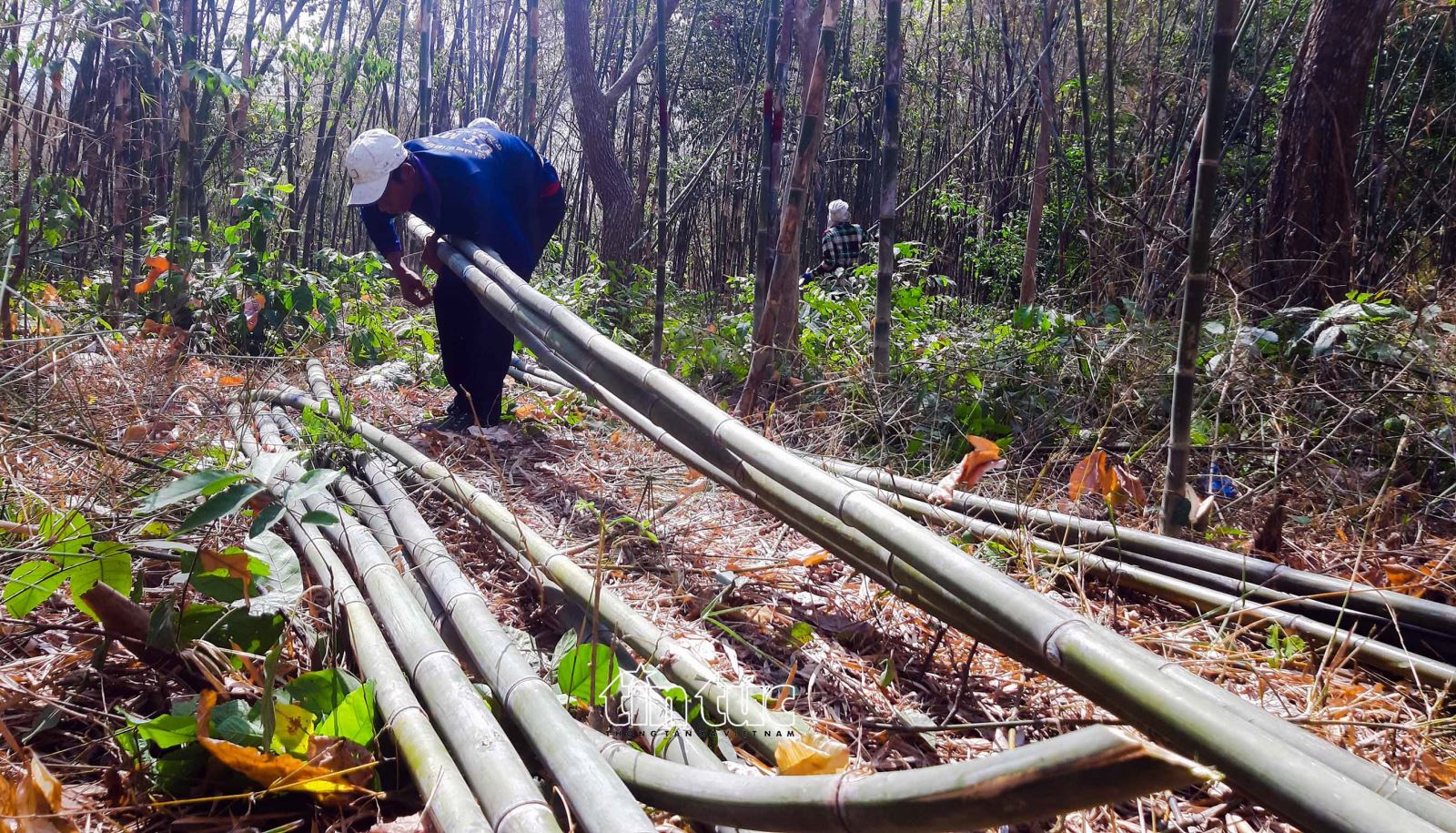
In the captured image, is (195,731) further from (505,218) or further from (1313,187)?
(1313,187)

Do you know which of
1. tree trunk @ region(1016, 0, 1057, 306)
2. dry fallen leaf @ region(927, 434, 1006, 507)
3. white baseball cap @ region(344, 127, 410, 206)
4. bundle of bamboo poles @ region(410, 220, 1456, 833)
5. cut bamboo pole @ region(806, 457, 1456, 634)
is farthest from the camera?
tree trunk @ region(1016, 0, 1057, 306)

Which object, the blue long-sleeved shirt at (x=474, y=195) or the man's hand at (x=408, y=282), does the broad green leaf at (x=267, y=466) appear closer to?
the blue long-sleeved shirt at (x=474, y=195)

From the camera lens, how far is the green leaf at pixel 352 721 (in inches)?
43.3

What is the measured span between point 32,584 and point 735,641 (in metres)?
1.13

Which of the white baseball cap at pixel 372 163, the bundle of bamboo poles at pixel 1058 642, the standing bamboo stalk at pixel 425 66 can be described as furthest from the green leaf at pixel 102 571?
the standing bamboo stalk at pixel 425 66

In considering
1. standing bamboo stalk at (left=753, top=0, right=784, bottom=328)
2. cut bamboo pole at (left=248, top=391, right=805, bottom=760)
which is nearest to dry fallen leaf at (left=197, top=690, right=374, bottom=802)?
cut bamboo pole at (left=248, top=391, right=805, bottom=760)

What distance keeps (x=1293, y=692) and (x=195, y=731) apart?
67.7 inches

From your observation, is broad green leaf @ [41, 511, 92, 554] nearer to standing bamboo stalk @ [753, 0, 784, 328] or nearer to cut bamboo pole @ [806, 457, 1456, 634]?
cut bamboo pole @ [806, 457, 1456, 634]

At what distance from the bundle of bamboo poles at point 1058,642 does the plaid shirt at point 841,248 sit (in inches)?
181

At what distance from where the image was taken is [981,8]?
25.2 feet

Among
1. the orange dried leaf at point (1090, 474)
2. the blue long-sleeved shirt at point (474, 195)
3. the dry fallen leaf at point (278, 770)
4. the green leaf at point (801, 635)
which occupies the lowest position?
the green leaf at point (801, 635)

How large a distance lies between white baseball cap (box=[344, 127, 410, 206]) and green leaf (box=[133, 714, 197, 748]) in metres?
2.40

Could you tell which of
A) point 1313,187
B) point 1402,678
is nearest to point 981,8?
point 1313,187

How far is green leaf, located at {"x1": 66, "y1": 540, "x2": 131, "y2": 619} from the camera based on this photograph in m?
1.17
